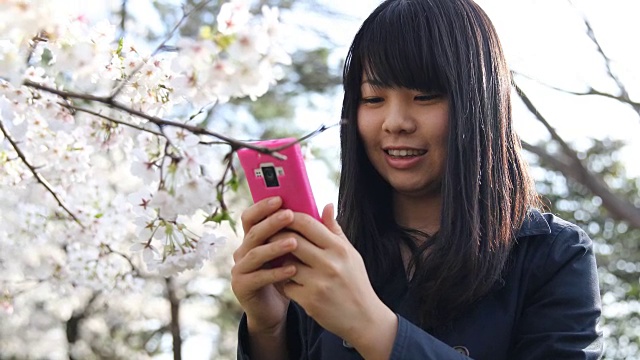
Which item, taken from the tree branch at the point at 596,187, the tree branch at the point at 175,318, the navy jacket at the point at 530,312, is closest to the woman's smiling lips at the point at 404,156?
the navy jacket at the point at 530,312

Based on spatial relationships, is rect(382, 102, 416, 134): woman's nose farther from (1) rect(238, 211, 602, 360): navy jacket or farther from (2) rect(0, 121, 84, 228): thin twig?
(2) rect(0, 121, 84, 228): thin twig

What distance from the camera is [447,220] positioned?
1.33m

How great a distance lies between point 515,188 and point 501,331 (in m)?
0.24

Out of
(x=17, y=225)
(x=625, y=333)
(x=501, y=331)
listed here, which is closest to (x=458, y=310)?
(x=501, y=331)

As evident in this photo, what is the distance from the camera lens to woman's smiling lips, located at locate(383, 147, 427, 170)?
1.32 meters

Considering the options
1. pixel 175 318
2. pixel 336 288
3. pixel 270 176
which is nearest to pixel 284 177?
pixel 270 176

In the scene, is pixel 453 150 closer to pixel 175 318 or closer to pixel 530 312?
pixel 530 312

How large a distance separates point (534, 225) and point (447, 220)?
14cm

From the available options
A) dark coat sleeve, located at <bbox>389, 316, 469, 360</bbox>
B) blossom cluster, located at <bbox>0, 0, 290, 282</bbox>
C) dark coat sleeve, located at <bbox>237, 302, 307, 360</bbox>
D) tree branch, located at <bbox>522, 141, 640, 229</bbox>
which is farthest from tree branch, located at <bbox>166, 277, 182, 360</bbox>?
dark coat sleeve, located at <bbox>389, 316, 469, 360</bbox>

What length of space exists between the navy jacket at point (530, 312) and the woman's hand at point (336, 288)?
109 mm

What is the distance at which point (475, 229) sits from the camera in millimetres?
1319

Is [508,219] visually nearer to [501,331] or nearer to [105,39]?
[501,331]

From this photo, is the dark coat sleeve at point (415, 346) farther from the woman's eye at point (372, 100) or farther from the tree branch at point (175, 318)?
the tree branch at point (175, 318)

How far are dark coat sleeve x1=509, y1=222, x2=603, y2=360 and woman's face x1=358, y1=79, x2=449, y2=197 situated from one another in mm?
204
